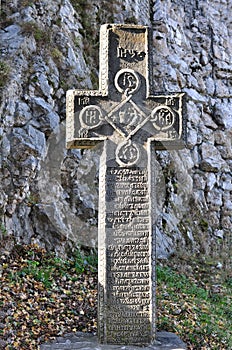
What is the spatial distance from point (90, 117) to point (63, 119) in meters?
2.80

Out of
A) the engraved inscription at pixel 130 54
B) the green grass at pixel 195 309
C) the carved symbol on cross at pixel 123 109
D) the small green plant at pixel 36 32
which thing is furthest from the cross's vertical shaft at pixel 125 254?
the small green plant at pixel 36 32

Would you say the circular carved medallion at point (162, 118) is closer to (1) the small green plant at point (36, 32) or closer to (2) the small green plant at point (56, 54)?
(2) the small green plant at point (56, 54)

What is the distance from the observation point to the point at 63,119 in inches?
289

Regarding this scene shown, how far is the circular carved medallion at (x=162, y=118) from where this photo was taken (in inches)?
185

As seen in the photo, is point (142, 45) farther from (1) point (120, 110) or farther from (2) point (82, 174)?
(2) point (82, 174)

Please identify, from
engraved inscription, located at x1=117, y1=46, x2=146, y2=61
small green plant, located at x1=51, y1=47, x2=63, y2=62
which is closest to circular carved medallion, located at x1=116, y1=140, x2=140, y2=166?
engraved inscription, located at x1=117, y1=46, x2=146, y2=61

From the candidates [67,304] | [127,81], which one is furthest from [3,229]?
[127,81]

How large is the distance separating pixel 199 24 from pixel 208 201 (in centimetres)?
495

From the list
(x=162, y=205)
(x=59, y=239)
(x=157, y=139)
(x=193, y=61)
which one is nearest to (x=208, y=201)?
(x=162, y=205)

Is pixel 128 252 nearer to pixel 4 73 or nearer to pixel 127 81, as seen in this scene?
pixel 127 81

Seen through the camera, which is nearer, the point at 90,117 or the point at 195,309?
the point at 90,117

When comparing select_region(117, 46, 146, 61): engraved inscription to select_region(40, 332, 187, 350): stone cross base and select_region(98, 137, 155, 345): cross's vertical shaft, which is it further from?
select_region(40, 332, 187, 350): stone cross base

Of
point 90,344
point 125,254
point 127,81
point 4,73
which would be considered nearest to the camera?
point 90,344

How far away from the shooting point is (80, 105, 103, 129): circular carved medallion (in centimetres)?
461
